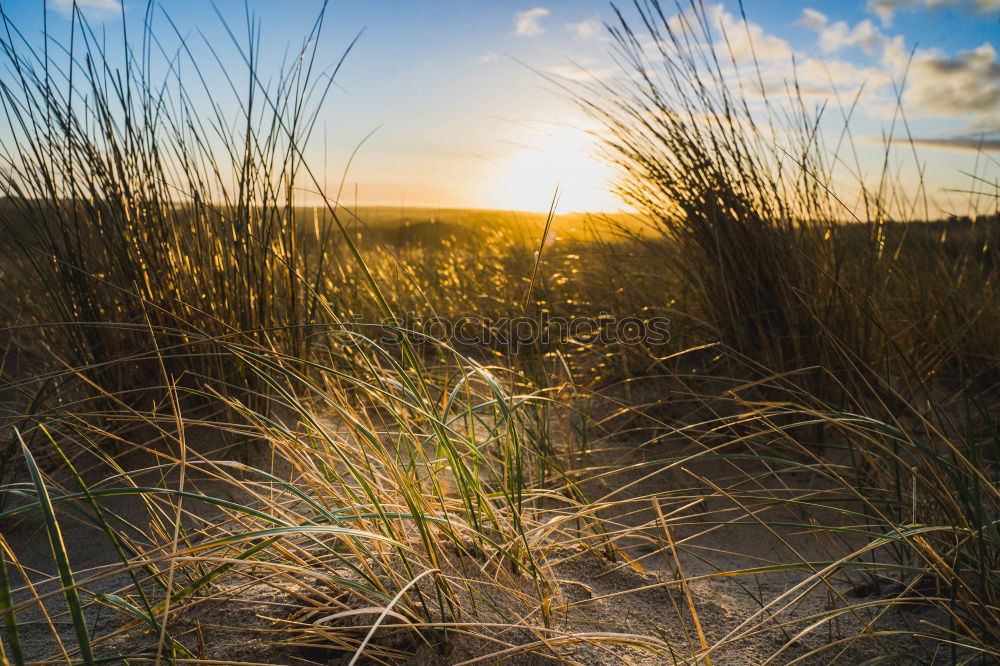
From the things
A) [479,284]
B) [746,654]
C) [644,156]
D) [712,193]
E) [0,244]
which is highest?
[644,156]

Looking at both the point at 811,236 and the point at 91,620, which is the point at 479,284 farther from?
the point at 91,620

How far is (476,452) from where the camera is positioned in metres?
1.05

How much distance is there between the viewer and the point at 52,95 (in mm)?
1822

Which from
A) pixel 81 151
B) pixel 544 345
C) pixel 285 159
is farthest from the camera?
pixel 544 345

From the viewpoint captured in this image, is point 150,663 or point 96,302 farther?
point 96,302

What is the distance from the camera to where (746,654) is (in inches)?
41.1

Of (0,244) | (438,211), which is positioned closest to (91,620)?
(0,244)

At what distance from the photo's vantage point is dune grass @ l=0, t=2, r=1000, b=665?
36.8 inches

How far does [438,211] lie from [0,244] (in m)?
2.82

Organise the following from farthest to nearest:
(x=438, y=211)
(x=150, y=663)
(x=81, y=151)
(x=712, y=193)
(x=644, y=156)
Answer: (x=438, y=211) → (x=644, y=156) → (x=712, y=193) → (x=81, y=151) → (x=150, y=663)

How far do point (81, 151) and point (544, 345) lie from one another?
1.98 m

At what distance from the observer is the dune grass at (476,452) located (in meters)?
0.94

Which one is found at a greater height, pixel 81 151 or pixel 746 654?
pixel 81 151

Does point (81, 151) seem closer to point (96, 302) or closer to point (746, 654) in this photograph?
point (96, 302)
